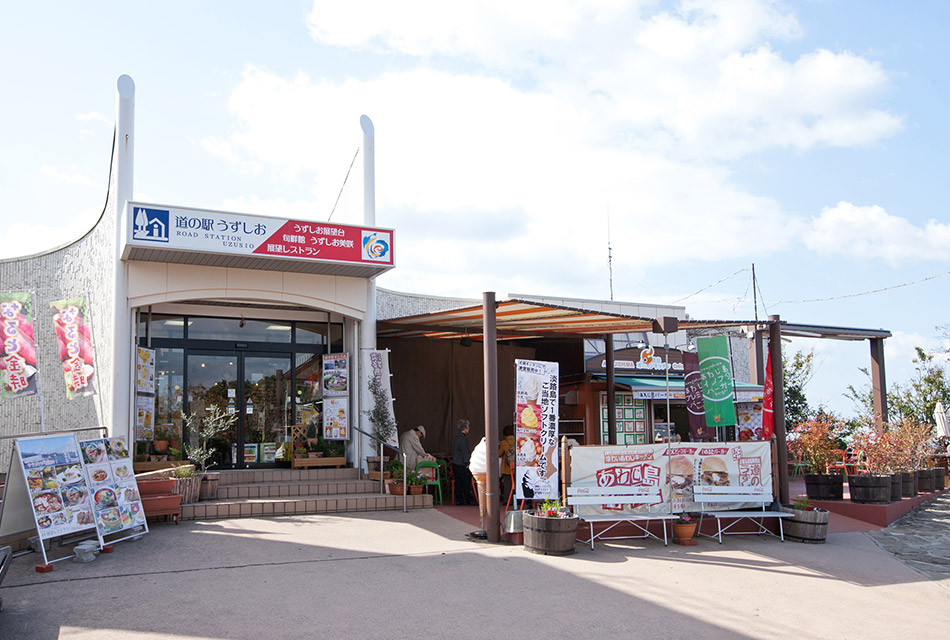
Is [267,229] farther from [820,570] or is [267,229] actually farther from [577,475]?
[820,570]

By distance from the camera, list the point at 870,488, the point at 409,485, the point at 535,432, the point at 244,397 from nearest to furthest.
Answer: the point at 535,432, the point at 409,485, the point at 870,488, the point at 244,397

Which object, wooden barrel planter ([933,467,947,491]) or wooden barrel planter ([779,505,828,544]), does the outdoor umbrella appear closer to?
wooden barrel planter ([933,467,947,491])

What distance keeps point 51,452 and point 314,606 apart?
11.7ft

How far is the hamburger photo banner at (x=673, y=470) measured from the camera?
8500mm

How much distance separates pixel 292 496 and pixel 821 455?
840 cm

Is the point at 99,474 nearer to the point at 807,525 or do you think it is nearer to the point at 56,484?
the point at 56,484

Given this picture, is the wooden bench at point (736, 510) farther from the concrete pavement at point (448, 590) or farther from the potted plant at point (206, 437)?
the potted plant at point (206, 437)

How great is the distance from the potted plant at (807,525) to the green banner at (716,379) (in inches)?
127

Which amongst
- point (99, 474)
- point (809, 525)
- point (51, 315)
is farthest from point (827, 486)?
point (51, 315)

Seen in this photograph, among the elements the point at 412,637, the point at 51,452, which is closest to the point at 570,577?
the point at 412,637

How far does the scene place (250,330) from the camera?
12.5 meters

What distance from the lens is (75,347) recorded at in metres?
10.9

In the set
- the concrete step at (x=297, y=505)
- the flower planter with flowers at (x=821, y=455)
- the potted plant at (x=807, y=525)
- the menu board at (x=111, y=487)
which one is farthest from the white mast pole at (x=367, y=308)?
the flower planter with flowers at (x=821, y=455)

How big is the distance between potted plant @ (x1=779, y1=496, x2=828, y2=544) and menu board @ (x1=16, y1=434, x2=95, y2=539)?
792cm
